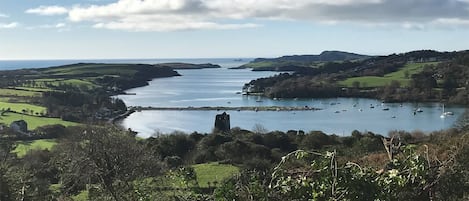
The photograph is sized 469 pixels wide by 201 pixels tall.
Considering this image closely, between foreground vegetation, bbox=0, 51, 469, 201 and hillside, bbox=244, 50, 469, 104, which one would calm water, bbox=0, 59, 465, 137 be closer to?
hillside, bbox=244, 50, 469, 104

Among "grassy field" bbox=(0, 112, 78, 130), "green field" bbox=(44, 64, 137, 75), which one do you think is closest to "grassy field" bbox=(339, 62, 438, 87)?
"green field" bbox=(44, 64, 137, 75)

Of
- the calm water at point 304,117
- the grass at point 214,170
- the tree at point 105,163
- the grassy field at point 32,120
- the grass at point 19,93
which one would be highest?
the tree at point 105,163

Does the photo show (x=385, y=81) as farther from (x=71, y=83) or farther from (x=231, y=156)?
(x=231, y=156)

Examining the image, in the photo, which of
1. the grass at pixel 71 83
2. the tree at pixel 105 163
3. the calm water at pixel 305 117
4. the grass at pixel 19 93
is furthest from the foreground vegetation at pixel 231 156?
the calm water at pixel 305 117

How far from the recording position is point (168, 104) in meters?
77.9

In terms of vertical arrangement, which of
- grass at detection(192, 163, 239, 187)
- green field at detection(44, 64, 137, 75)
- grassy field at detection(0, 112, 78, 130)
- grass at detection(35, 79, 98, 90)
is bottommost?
grassy field at detection(0, 112, 78, 130)

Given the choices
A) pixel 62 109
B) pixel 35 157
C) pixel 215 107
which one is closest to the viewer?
pixel 35 157

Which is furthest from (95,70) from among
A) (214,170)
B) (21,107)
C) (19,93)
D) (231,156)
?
(214,170)

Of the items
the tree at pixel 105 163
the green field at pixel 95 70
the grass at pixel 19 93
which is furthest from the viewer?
the green field at pixel 95 70

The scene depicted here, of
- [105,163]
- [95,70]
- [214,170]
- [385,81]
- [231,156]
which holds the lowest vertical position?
[385,81]

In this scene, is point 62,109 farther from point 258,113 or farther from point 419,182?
point 419,182

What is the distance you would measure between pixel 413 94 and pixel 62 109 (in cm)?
4511

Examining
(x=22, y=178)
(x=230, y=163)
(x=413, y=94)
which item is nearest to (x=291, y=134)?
(x=230, y=163)

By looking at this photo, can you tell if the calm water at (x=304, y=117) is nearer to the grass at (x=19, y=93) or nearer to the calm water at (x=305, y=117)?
the calm water at (x=305, y=117)
